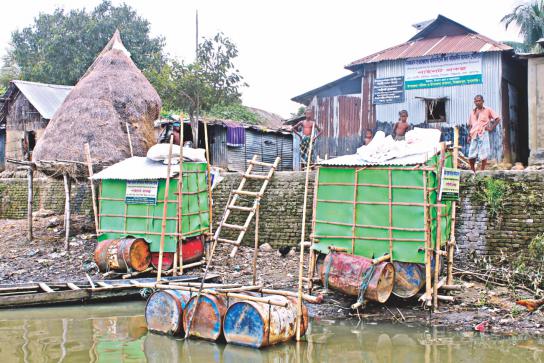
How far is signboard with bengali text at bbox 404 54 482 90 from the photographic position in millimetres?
14273

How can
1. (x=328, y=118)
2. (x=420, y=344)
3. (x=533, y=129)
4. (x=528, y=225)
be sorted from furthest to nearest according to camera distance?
1. (x=328, y=118)
2. (x=533, y=129)
3. (x=528, y=225)
4. (x=420, y=344)

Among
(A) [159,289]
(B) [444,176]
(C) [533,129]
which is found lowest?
(A) [159,289]

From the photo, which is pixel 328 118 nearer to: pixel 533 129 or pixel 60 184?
pixel 533 129

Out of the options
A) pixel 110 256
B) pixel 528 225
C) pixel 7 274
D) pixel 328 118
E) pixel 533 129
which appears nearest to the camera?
pixel 528 225

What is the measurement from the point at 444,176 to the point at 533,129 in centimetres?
698

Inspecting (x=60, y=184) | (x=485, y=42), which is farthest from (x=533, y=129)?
(x=60, y=184)

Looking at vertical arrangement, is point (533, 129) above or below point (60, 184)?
above

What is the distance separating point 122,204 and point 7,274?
2.58m

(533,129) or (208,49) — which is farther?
(208,49)

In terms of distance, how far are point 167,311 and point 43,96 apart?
17887 millimetres

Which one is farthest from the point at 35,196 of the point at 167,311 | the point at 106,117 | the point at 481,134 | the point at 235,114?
the point at 481,134

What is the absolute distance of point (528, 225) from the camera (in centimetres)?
952

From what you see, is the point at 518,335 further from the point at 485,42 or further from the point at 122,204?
the point at 485,42

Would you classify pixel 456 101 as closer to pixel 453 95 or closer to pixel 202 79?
pixel 453 95
